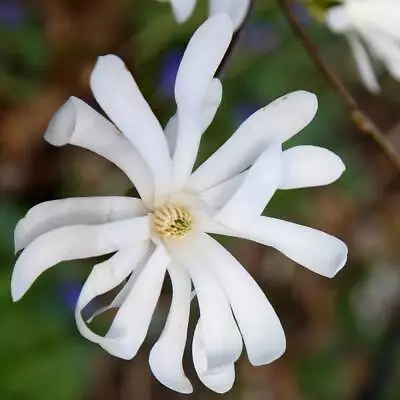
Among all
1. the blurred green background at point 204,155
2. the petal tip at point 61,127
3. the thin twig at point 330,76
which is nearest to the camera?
the petal tip at point 61,127

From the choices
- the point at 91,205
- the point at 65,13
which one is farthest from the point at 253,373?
the point at 91,205

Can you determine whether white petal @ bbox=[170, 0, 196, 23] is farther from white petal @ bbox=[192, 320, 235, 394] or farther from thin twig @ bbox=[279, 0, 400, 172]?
white petal @ bbox=[192, 320, 235, 394]

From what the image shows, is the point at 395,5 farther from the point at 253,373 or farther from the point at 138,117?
the point at 253,373

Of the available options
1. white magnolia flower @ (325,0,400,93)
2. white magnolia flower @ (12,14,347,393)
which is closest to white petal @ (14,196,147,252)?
white magnolia flower @ (12,14,347,393)

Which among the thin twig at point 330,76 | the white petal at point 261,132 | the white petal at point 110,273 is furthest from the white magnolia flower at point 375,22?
the white petal at point 110,273

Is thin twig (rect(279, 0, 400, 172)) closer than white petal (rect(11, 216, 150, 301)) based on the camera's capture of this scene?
No

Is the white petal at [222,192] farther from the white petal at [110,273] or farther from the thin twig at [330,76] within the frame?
the thin twig at [330,76]

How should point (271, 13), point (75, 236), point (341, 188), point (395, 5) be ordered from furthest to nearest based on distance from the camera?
point (341, 188), point (271, 13), point (395, 5), point (75, 236)
